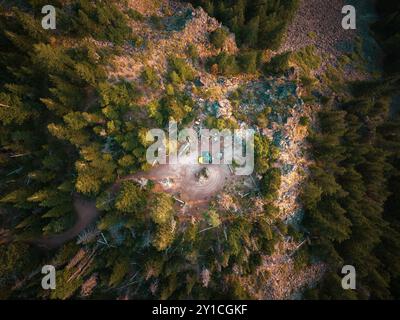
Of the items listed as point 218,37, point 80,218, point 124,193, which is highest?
point 218,37

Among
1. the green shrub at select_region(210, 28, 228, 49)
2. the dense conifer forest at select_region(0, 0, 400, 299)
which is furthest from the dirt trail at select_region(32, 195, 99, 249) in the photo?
the green shrub at select_region(210, 28, 228, 49)

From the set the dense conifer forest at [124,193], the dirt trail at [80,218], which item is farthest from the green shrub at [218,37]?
the dirt trail at [80,218]

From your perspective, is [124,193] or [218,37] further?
[218,37]

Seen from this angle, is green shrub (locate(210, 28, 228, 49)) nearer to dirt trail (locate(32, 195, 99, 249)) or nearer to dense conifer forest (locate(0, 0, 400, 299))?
dense conifer forest (locate(0, 0, 400, 299))

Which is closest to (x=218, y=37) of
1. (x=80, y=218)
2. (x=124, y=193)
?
(x=124, y=193)

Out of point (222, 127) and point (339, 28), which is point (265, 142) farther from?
point (339, 28)

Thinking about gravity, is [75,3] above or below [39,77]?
above

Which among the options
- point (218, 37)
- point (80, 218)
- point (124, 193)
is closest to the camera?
point (124, 193)

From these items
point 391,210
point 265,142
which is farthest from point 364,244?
point 265,142

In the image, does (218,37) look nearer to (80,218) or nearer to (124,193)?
(124,193)

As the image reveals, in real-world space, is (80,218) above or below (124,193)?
below

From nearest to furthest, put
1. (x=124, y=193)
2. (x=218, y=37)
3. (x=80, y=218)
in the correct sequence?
(x=124, y=193)
(x=80, y=218)
(x=218, y=37)
